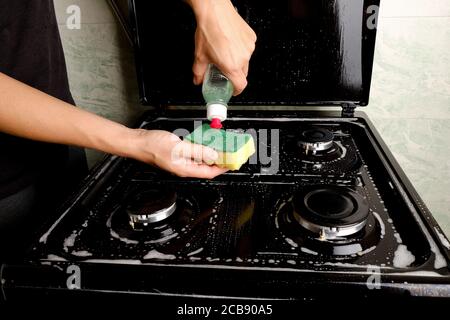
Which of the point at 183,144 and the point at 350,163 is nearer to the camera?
the point at 183,144

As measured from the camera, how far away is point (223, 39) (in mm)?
899

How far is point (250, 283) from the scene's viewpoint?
2.01ft

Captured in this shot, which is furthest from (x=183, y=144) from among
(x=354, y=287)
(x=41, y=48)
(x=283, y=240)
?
(x=41, y=48)

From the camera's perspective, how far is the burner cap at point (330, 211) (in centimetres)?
72

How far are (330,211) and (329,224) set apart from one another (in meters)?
0.04

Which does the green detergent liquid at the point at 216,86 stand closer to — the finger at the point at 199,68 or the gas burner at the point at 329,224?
the finger at the point at 199,68

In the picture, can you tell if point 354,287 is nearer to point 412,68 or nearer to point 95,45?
point 412,68

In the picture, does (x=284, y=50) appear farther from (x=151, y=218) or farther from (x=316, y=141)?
(x=151, y=218)

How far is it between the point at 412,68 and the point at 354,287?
909mm

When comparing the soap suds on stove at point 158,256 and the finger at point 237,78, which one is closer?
the soap suds on stove at point 158,256

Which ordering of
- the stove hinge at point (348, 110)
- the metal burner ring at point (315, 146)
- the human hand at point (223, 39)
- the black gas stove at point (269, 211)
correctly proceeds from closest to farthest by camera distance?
the black gas stove at point (269, 211), the human hand at point (223, 39), the metal burner ring at point (315, 146), the stove hinge at point (348, 110)

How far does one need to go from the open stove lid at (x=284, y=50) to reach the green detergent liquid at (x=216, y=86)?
0.63 feet

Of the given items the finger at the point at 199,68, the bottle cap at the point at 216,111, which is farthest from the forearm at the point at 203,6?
the bottle cap at the point at 216,111

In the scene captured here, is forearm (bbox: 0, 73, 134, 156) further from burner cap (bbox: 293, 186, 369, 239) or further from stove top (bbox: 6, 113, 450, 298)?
burner cap (bbox: 293, 186, 369, 239)
